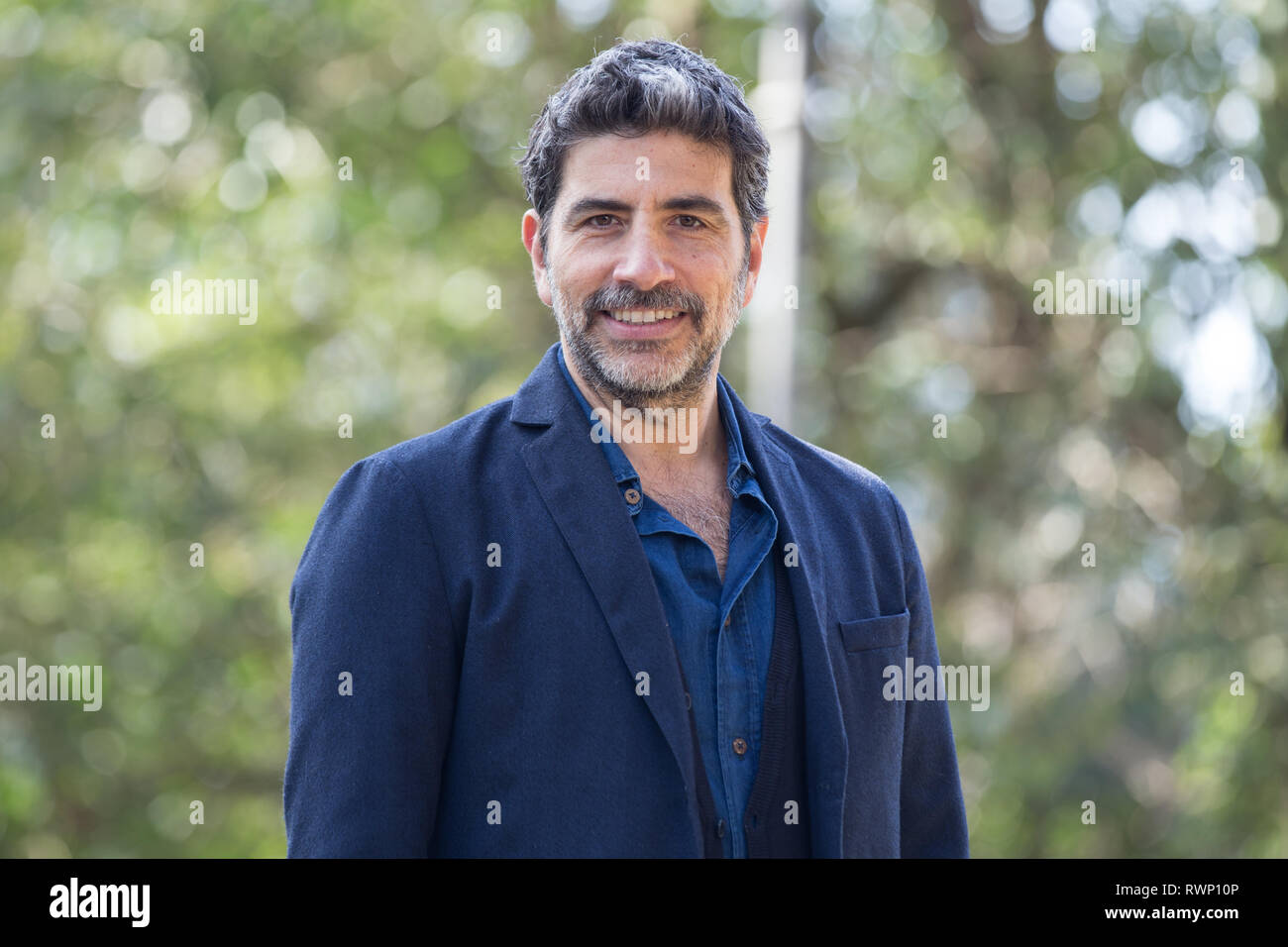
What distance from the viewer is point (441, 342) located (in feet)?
26.9

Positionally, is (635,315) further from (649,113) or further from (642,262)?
(649,113)

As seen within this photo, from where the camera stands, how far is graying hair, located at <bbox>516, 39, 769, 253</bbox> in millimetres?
2164

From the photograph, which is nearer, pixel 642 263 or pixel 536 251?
pixel 642 263

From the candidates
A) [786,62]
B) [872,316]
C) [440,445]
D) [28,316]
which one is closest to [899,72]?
[872,316]

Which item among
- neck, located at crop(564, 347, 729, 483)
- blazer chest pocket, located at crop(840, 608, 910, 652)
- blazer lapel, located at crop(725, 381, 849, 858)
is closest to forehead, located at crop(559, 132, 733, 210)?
neck, located at crop(564, 347, 729, 483)

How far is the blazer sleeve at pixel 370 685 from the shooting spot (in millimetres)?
1785

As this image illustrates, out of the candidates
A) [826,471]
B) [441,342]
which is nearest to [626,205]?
[826,471]

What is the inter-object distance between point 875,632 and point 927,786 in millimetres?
342

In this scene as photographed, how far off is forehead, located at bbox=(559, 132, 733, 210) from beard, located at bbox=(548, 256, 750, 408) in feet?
0.49

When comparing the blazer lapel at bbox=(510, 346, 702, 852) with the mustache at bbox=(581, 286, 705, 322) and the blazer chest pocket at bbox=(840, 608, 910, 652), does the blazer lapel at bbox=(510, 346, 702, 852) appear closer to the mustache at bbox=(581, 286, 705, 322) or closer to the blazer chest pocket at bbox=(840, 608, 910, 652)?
the mustache at bbox=(581, 286, 705, 322)

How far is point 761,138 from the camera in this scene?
231cm
